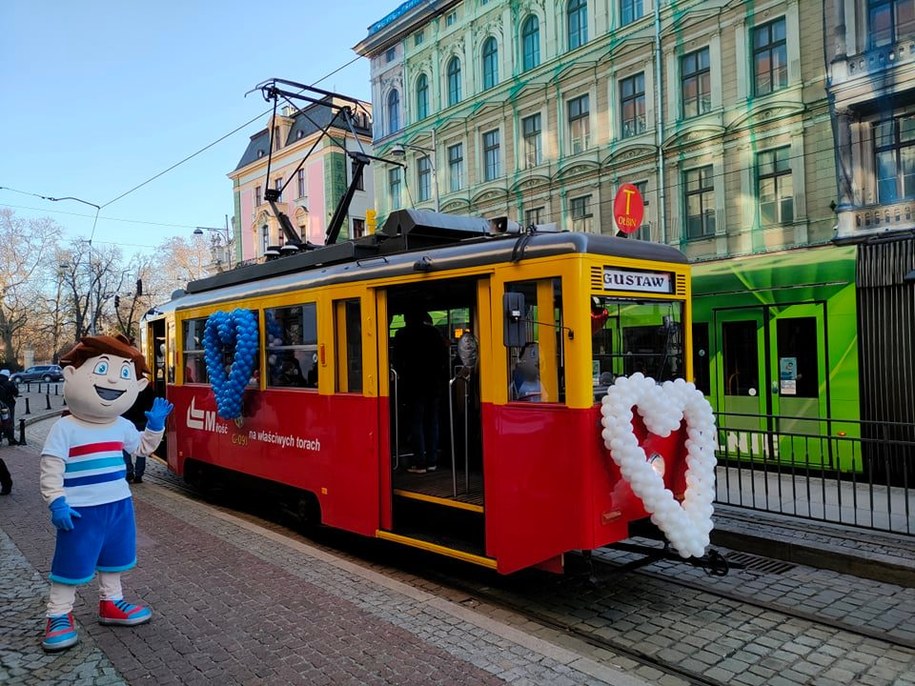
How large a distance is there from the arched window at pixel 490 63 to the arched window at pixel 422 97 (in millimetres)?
3131

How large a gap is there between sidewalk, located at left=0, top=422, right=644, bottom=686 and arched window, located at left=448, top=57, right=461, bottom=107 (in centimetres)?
2044

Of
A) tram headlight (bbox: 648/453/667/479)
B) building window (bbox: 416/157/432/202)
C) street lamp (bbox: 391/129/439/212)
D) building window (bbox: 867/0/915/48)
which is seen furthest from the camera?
building window (bbox: 416/157/432/202)

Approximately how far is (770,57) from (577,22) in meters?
6.36

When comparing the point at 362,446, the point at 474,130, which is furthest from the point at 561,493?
the point at 474,130

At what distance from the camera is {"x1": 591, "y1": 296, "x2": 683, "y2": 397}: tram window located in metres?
5.09

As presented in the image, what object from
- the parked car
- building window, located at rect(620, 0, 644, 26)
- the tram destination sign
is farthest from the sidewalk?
the parked car

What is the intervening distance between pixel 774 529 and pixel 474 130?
1872cm

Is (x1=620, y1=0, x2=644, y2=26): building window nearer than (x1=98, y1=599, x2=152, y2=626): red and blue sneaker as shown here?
No

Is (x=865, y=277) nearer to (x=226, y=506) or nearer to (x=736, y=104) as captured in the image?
(x=736, y=104)

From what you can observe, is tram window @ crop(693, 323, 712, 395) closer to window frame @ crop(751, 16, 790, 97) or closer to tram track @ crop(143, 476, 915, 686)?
tram track @ crop(143, 476, 915, 686)

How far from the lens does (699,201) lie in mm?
17141

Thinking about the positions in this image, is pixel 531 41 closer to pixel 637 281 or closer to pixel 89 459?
pixel 637 281

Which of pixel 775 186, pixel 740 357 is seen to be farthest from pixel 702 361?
pixel 775 186

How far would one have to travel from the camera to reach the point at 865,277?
1037 centimetres
